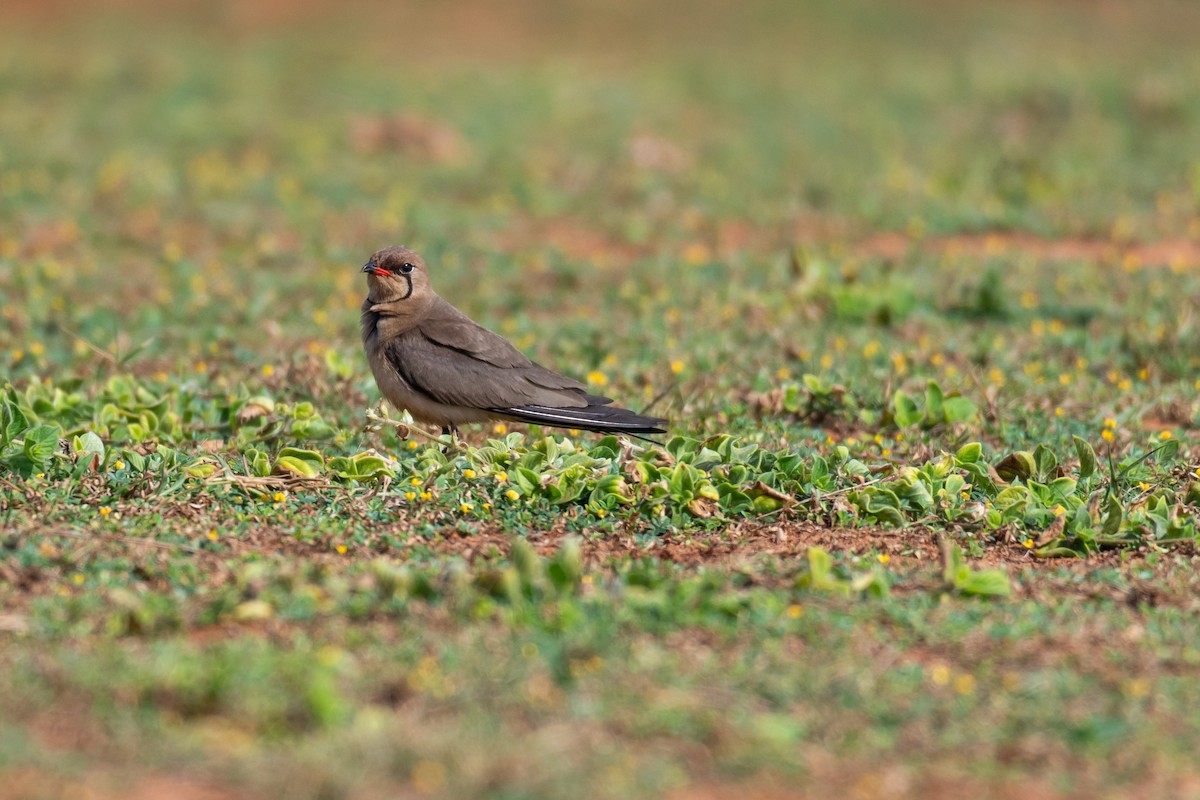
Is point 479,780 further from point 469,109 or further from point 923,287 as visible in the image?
point 469,109

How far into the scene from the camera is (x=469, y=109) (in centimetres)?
1462

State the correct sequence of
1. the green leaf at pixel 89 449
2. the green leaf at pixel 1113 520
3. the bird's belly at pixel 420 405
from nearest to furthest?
the green leaf at pixel 1113 520
the green leaf at pixel 89 449
the bird's belly at pixel 420 405

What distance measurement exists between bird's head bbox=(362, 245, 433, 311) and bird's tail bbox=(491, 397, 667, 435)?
914mm

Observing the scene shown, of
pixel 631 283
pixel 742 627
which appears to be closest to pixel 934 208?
pixel 631 283

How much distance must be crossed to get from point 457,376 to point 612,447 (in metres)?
0.79

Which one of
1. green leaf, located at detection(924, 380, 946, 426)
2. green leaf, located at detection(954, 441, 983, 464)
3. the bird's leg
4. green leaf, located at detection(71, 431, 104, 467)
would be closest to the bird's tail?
the bird's leg

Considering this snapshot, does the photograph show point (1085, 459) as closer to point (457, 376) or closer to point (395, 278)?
point (457, 376)

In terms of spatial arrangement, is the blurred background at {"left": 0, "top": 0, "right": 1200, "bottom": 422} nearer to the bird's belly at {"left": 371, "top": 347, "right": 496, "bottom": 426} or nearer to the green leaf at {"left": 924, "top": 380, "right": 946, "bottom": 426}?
the green leaf at {"left": 924, "top": 380, "right": 946, "bottom": 426}

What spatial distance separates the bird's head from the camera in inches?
271

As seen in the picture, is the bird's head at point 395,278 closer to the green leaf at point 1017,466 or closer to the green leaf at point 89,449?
the green leaf at point 89,449

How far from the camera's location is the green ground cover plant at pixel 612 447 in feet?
12.5

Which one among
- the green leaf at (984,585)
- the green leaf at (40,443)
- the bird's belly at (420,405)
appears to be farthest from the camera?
the bird's belly at (420,405)

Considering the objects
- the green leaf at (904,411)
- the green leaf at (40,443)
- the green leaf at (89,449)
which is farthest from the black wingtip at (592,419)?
the green leaf at (40,443)

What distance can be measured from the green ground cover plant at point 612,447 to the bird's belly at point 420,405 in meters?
0.20
